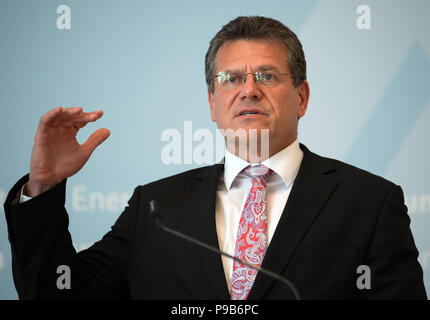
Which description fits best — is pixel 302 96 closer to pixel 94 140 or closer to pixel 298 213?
pixel 298 213

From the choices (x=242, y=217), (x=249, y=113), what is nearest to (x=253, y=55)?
(x=249, y=113)

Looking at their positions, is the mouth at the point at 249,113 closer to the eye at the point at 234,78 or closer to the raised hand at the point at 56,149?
the eye at the point at 234,78

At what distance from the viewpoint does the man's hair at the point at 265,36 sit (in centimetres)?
187

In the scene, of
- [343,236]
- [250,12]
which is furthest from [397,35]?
[343,236]

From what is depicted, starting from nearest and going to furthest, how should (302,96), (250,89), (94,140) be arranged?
1. (94,140)
2. (250,89)
3. (302,96)

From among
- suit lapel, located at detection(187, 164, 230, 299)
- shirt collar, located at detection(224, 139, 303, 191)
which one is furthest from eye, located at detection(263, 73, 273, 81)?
suit lapel, located at detection(187, 164, 230, 299)

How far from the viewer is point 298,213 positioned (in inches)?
63.8

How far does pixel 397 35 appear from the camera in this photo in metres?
2.70

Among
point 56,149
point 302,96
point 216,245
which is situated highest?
point 302,96

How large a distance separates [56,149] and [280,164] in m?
0.73

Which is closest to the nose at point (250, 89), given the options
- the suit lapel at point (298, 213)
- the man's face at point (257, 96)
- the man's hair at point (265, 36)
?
the man's face at point (257, 96)

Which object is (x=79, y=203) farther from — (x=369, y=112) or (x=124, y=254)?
(x=369, y=112)

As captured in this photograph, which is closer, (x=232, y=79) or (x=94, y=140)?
(x=94, y=140)

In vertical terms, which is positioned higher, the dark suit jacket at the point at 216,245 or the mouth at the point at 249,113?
the mouth at the point at 249,113
